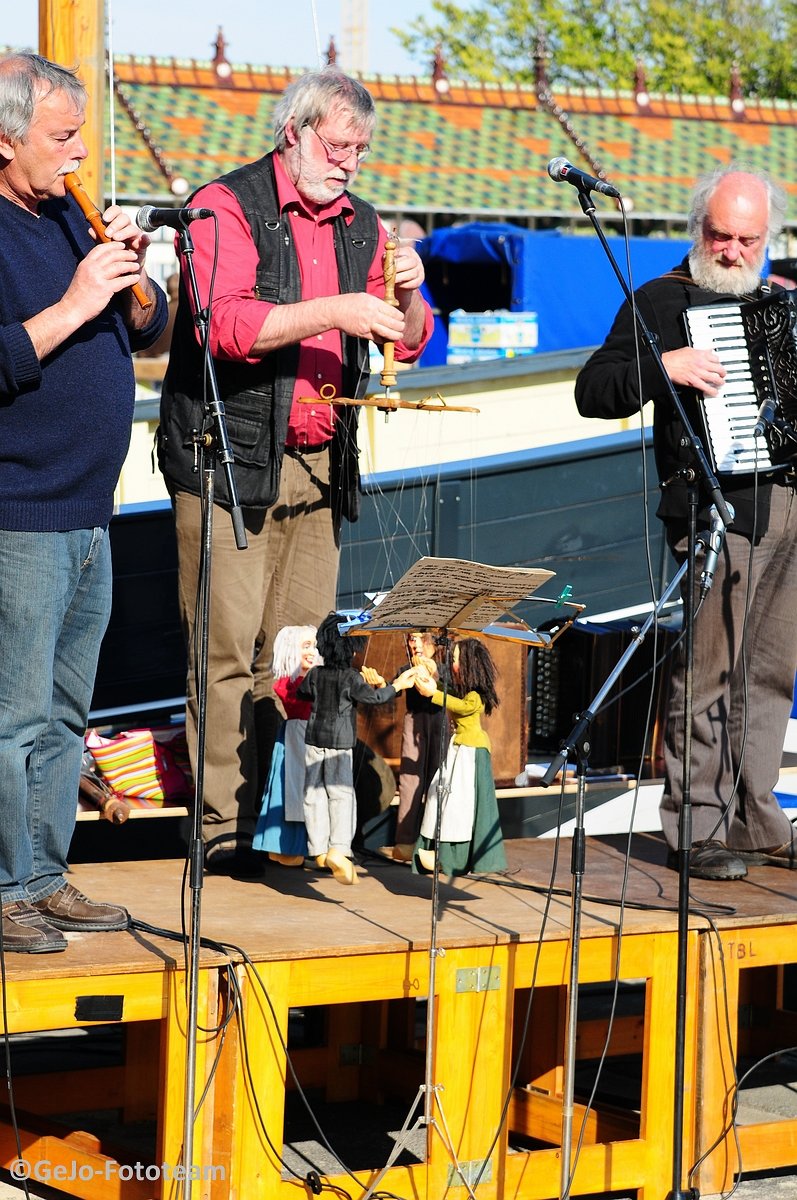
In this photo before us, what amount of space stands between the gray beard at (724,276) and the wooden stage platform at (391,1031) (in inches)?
68.2

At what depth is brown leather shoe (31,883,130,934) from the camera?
395cm

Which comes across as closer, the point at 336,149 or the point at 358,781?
the point at 336,149

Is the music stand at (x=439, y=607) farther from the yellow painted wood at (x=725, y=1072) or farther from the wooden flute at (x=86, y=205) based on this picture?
the wooden flute at (x=86, y=205)

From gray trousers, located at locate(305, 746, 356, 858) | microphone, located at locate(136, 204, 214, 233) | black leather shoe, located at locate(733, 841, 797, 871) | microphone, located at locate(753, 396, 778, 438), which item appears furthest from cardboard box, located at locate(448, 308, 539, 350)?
microphone, located at locate(136, 204, 214, 233)

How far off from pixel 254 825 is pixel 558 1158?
129cm

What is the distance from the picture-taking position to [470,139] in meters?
16.8

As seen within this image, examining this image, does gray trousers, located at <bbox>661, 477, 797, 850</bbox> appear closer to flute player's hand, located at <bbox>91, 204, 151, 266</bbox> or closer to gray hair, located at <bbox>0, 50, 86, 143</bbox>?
flute player's hand, located at <bbox>91, 204, 151, 266</bbox>

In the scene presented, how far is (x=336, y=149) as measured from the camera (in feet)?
15.2

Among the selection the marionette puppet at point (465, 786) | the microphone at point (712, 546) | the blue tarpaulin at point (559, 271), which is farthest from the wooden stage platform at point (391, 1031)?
the blue tarpaulin at point (559, 271)

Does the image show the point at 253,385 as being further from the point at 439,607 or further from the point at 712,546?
the point at 712,546

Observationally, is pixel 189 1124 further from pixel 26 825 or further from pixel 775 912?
pixel 775 912

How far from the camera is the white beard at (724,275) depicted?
16.0 ft

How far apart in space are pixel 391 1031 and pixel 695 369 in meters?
2.27

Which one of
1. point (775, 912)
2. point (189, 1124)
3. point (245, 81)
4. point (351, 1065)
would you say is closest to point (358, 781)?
point (351, 1065)
